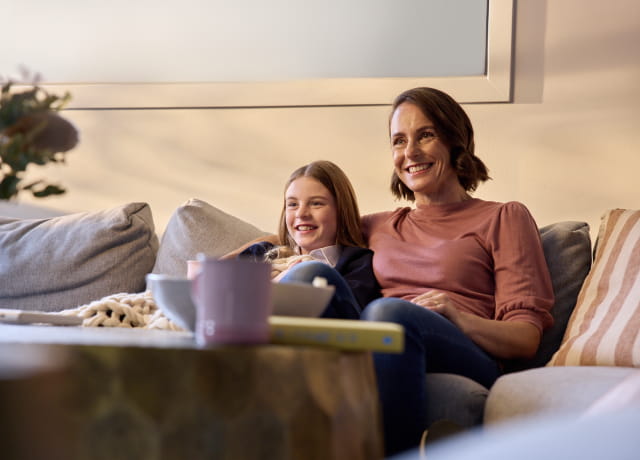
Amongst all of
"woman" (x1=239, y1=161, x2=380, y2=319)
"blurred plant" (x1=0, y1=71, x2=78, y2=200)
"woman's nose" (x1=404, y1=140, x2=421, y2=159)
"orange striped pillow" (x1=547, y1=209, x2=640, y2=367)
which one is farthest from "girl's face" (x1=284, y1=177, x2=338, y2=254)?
"blurred plant" (x1=0, y1=71, x2=78, y2=200)

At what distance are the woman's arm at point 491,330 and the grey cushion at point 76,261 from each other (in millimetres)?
980

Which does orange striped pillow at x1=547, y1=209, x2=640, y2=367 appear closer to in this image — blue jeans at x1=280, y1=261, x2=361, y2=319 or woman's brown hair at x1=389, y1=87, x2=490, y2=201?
woman's brown hair at x1=389, y1=87, x2=490, y2=201

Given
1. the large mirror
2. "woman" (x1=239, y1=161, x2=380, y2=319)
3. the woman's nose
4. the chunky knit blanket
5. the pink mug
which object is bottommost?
the chunky knit blanket

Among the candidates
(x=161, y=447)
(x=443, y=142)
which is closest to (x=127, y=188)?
(x=443, y=142)

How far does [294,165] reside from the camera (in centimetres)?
262

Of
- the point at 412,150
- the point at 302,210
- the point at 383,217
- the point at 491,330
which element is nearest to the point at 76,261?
the point at 302,210

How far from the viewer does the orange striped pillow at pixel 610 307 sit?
1.60m

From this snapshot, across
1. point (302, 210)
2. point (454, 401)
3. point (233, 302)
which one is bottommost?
point (454, 401)

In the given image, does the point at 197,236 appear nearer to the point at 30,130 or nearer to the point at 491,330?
→ the point at 491,330

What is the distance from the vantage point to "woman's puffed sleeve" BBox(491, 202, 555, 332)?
1695 millimetres

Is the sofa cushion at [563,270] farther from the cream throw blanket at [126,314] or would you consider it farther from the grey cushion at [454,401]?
the cream throw blanket at [126,314]

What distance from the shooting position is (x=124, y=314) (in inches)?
70.3

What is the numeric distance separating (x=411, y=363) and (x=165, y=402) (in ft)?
2.25

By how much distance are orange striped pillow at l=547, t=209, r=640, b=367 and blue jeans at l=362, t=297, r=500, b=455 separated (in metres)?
0.26
